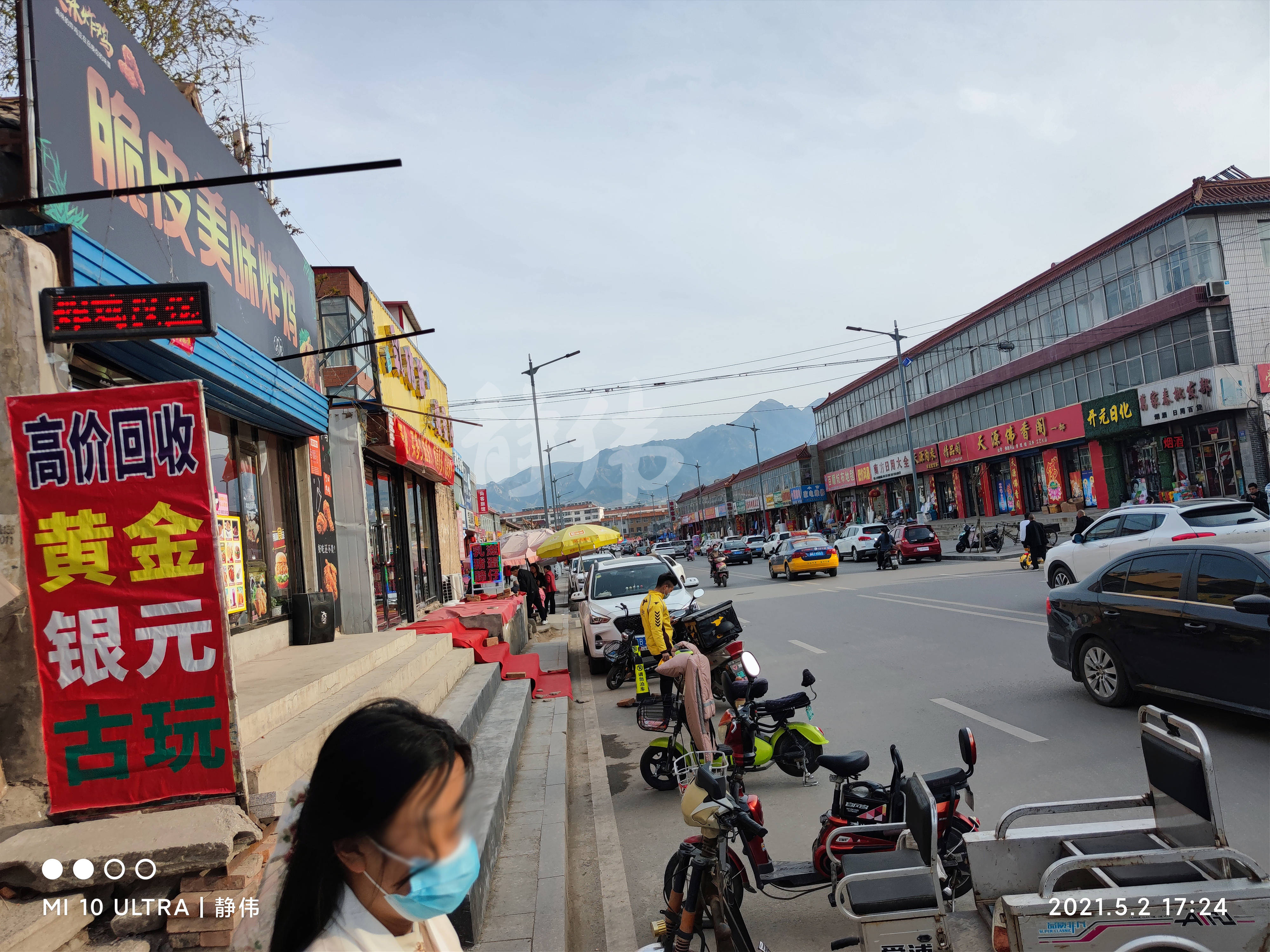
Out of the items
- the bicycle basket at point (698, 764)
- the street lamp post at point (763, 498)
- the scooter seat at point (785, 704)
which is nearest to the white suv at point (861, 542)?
the scooter seat at point (785, 704)

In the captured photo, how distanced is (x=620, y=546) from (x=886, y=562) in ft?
137

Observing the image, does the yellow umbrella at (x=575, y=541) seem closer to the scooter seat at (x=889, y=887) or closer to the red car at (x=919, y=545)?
the red car at (x=919, y=545)

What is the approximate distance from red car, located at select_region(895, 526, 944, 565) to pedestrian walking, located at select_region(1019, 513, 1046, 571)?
322 inches

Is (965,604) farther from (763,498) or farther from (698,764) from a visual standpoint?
(763,498)

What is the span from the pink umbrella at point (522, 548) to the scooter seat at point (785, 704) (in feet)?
50.6

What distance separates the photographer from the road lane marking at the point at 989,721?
22.7 feet

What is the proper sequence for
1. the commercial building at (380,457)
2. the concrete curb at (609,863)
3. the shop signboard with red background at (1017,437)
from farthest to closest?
the shop signboard with red background at (1017,437) → the commercial building at (380,457) → the concrete curb at (609,863)

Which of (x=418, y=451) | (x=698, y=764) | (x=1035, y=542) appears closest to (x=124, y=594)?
(x=698, y=764)

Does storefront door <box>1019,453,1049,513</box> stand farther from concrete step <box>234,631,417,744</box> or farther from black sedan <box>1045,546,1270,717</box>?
concrete step <box>234,631,417,744</box>

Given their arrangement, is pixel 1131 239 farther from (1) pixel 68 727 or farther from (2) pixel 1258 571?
(1) pixel 68 727

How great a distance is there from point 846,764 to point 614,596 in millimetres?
9541

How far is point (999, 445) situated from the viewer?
40.2 meters

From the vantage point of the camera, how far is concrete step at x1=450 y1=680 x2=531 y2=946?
1.52 m

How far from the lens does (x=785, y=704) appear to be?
21.7 feet
